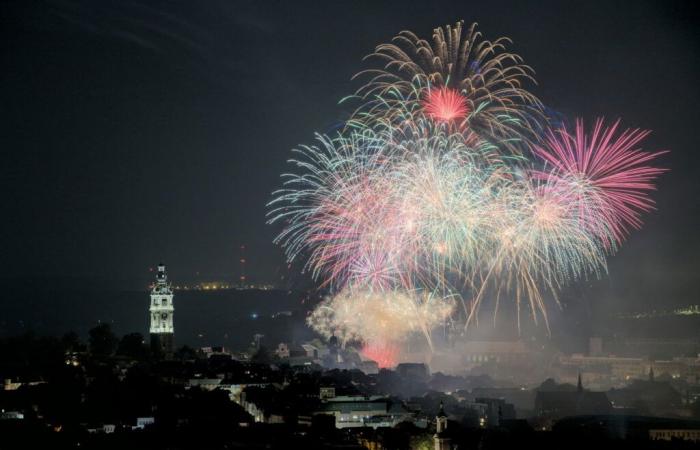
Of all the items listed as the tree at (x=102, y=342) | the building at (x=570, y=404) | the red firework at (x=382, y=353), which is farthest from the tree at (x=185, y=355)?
the building at (x=570, y=404)

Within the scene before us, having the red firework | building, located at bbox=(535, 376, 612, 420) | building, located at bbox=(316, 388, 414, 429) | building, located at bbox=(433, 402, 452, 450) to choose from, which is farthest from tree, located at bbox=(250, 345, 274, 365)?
building, located at bbox=(433, 402, 452, 450)

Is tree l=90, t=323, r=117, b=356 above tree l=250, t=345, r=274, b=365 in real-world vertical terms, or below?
above

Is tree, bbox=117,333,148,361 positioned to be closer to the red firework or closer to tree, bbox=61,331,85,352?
tree, bbox=61,331,85,352

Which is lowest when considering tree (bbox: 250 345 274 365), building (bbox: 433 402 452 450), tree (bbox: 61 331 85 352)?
building (bbox: 433 402 452 450)

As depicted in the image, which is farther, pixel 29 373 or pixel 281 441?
pixel 29 373

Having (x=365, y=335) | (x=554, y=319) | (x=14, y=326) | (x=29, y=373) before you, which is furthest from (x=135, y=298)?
(x=29, y=373)

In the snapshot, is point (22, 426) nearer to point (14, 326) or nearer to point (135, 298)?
point (14, 326)

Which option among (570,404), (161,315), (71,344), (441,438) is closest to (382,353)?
(161,315)

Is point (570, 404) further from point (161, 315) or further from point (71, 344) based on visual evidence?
point (71, 344)
